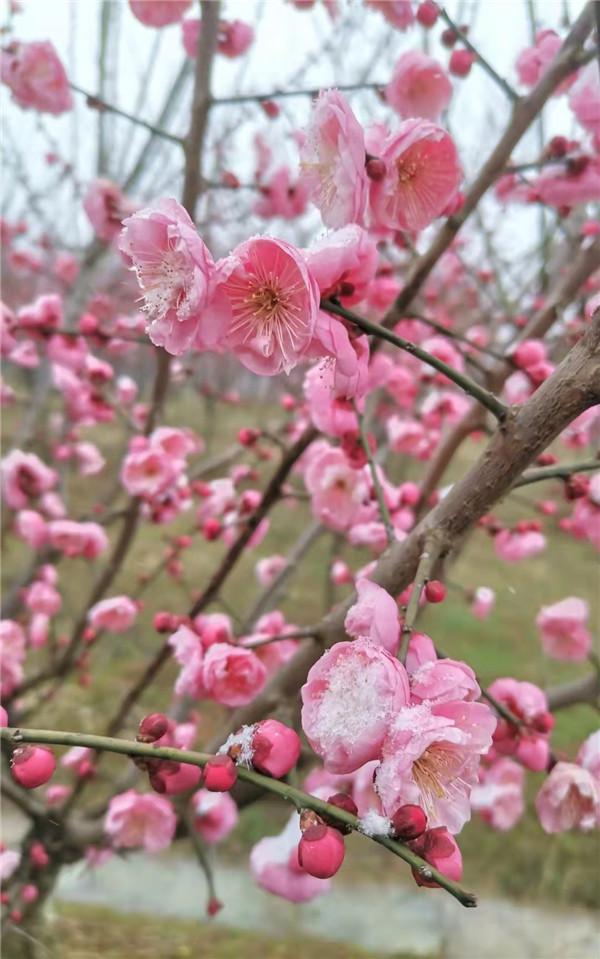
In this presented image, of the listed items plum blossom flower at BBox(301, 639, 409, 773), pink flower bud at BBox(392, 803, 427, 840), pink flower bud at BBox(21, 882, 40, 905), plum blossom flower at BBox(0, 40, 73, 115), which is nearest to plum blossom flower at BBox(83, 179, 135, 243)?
plum blossom flower at BBox(0, 40, 73, 115)

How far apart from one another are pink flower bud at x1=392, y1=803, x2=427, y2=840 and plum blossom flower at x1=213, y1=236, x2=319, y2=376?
35 cm

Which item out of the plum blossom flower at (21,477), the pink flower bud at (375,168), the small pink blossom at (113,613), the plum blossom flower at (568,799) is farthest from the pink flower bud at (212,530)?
the pink flower bud at (375,168)

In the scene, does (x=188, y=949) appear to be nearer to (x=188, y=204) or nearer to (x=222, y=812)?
(x=222, y=812)

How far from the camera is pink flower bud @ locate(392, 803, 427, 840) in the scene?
551 millimetres

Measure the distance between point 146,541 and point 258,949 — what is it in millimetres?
4739

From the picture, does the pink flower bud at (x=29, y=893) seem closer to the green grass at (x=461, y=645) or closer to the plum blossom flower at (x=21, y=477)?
the green grass at (x=461, y=645)

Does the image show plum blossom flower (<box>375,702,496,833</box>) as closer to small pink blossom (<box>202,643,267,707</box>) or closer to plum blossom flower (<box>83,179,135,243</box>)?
small pink blossom (<box>202,643,267,707</box>)

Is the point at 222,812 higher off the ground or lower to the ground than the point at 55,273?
lower

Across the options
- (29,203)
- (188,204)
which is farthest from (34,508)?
(29,203)

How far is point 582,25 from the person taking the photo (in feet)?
4.28

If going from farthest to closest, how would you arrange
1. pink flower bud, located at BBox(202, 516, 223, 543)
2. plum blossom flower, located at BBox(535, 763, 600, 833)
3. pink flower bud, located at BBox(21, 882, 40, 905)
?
pink flower bud, located at BBox(21, 882, 40, 905) < pink flower bud, located at BBox(202, 516, 223, 543) < plum blossom flower, located at BBox(535, 763, 600, 833)

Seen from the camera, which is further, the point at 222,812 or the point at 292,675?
the point at 222,812

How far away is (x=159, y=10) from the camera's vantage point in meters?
1.81

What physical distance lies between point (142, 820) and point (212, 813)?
0.57 feet
